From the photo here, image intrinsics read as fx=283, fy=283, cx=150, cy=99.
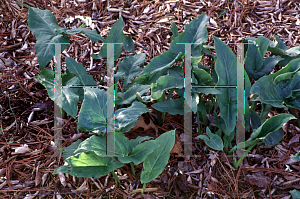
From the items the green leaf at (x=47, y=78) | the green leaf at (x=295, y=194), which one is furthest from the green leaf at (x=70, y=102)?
the green leaf at (x=295, y=194)

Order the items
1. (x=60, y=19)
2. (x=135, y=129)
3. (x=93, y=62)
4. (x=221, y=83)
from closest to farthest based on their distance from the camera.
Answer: (x=221, y=83)
(x=135, y=129)
(x=93, y=62)
(x=60, y=19)

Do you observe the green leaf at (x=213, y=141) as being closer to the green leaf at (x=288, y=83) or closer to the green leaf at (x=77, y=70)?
the green leaf at (x=288, y=83)

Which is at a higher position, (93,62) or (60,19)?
(60,19)

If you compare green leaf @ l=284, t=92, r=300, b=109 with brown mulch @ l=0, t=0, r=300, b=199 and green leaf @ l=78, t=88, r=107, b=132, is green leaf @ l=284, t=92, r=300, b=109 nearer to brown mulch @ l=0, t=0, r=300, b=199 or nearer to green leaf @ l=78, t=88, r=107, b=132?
brown mulch @ l=0, t=0, r=300, b=199

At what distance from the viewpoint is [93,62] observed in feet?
6.16

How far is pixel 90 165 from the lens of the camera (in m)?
1.17

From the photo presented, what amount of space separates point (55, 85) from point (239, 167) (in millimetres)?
1014

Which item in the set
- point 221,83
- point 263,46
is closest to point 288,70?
point 263,46

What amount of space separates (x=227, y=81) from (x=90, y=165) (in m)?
0.72

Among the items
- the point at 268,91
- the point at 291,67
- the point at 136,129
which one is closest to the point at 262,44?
the point at 291,67

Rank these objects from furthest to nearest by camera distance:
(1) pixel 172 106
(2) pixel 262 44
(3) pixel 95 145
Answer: (2) pixel 262 44, (1) pixel 172 106, (3) pixel 95 145

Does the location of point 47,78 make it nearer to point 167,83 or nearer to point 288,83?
point 167,83

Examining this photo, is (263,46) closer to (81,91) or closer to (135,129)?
(135,129)

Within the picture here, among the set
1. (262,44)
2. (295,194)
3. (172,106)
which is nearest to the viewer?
(295,194)
